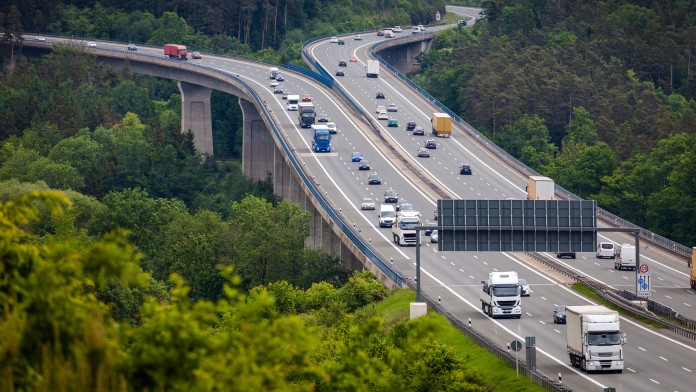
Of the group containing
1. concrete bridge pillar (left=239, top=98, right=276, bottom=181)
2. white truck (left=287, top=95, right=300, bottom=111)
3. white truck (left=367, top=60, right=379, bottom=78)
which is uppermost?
white truck (left=367, top=60, right=379, bottom=78)

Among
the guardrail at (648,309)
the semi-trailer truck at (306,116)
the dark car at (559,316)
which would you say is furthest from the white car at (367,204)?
the dark car at (559,316)

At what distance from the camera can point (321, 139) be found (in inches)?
5699

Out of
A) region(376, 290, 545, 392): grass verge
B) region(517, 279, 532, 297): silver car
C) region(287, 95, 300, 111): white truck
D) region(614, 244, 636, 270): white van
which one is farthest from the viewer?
region(287, 95, 300, 111): white truck

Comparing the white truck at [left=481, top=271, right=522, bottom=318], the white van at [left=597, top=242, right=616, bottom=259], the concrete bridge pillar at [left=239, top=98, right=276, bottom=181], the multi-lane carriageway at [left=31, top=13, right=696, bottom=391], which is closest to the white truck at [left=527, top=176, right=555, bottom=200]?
the multi-lane carriageway at [left=31, top=13, right=696, bottom=391]

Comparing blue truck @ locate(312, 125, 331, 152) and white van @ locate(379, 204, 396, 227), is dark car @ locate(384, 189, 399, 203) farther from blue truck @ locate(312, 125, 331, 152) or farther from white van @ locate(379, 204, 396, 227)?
blue truck @ locate(312, 125, 331, 152)

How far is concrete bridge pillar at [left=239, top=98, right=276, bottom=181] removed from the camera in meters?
177

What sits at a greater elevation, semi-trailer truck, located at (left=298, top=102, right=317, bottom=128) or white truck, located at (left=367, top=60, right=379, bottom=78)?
white truck, located at (left=367, top=60, right=379, bottom=78)

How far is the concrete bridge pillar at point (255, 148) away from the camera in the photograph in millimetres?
177000

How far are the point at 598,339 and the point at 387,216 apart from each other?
52.3 metres

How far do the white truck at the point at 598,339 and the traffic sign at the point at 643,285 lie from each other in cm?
2052

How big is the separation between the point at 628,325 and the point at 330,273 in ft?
111

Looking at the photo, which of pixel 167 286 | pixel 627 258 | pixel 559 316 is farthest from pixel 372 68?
pixel 559 316

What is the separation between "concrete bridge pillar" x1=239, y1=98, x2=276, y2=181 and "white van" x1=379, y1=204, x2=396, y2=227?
2444 inches

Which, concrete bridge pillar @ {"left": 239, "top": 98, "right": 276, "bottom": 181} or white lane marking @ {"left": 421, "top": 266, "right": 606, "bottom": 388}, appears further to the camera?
concrete bridge pillar @ {"left": 239, "top": 98, "right": 276, "bottom": 181}
